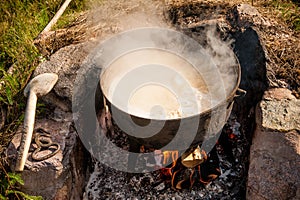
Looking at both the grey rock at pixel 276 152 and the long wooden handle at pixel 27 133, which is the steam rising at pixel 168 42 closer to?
the grey rock at pixel 276 152

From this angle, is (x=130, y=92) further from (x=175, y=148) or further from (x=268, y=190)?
(x=268, y=190)

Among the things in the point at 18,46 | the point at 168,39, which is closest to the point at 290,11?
the point at 168,39

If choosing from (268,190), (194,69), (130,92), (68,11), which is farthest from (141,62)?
(68,11)

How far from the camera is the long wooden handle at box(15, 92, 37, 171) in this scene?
284 centimetres

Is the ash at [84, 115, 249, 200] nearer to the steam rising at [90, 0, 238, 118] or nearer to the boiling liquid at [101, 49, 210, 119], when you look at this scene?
the boiling liquid at [101, 49, 210, 119]

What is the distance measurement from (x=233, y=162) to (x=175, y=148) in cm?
121

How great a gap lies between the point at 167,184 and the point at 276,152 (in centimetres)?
121

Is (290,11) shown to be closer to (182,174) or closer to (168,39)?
(168,39)

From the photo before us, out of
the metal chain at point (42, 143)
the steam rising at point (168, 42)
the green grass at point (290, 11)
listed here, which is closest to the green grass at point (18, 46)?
the metal chain at point (42, 143)

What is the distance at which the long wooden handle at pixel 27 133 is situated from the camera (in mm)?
2843

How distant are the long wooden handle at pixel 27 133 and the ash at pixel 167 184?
0.94 meters

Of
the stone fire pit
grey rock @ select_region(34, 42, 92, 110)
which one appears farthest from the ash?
grey rock @ select_region(34, 42, 92, 110)

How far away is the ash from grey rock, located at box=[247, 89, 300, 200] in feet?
1.53

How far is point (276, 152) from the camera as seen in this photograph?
303 centimetres
